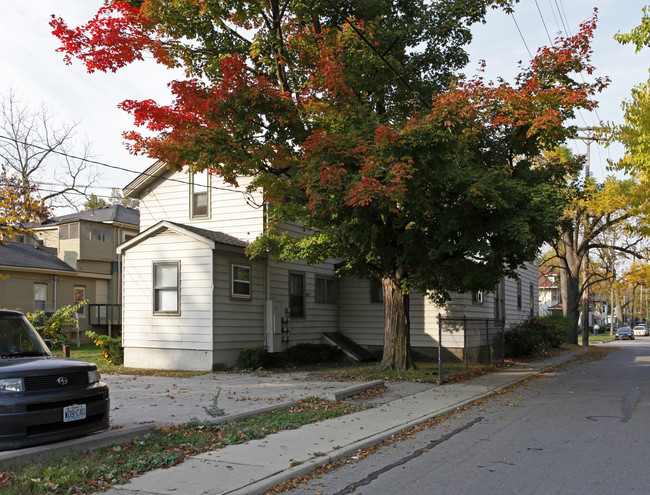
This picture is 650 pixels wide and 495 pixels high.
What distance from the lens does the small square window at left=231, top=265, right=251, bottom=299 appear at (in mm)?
18422

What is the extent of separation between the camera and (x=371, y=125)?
1316 cm

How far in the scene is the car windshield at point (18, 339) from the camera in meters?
7.58

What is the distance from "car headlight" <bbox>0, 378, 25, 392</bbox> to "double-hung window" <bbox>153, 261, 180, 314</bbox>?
1141 cm

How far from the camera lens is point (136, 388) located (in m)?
13.4

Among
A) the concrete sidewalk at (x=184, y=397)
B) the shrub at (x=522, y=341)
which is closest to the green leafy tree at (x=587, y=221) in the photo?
the shrub at (x=522, y=341)

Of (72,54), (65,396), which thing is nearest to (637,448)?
(65,396)

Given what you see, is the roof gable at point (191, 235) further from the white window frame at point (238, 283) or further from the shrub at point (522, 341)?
the shrub at point (522, 341)

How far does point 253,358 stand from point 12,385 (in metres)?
11.3

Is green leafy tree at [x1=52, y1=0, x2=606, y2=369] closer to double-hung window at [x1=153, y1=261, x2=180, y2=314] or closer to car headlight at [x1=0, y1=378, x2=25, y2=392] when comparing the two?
double-hung window at [x1=153, y1=261, x2=180, y2=314]

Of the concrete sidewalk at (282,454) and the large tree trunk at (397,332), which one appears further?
the large tree trunk at (397,332)

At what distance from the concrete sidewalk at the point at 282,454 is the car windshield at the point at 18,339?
2.74 metres

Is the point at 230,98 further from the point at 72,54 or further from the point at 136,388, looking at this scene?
the point at 136,388

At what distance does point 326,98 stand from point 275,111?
1321 millimetres

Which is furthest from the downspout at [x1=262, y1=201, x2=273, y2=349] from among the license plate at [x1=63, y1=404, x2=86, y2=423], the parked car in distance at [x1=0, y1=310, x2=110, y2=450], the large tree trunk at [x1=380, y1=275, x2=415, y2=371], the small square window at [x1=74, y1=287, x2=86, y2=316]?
the small square window at [x1=74, y1=287, x2=86, y2=316]
